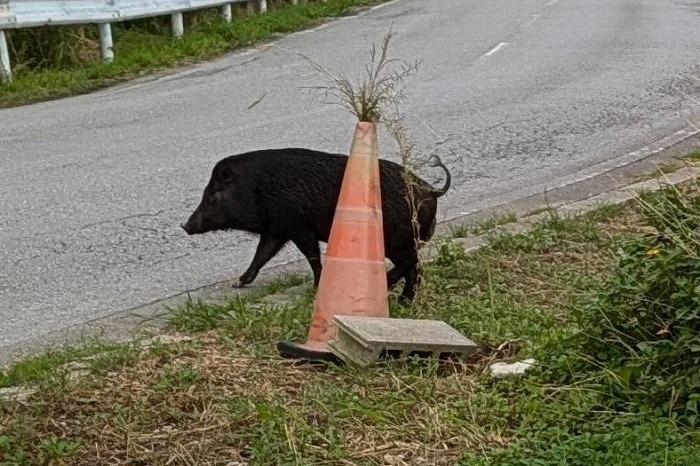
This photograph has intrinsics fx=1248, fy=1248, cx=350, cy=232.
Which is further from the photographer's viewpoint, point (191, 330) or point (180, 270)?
point (180, 270)

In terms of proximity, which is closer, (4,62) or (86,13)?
(4,62)

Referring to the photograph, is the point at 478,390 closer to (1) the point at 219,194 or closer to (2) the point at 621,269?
(2) the point at 621,269

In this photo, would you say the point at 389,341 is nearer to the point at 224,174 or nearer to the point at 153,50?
the point at 224,174

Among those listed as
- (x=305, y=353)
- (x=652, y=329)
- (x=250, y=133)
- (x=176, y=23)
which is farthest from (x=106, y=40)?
(x=652, y=329)

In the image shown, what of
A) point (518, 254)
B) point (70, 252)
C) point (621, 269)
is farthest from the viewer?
point (70, 252)

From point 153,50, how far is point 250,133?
4.76m

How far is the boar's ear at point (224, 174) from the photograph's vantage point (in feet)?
19.6

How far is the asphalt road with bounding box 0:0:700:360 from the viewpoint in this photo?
6.41m

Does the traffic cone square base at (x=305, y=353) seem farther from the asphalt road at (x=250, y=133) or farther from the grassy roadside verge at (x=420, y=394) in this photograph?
the asphalt road at (x=250, y=133)

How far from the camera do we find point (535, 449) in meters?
3.67

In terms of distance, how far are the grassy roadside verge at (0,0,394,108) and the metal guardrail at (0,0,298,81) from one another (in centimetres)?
18

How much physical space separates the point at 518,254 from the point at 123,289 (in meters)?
1.92

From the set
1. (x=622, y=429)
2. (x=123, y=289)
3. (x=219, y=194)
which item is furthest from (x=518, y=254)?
(x=622, y=429)

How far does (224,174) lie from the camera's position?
6.01 m
